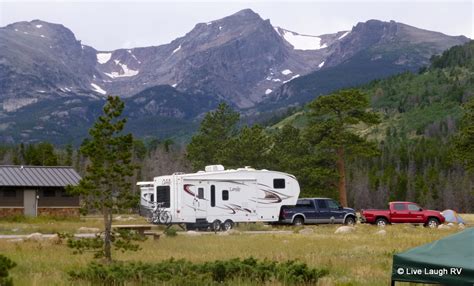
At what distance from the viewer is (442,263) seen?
32.4 feet

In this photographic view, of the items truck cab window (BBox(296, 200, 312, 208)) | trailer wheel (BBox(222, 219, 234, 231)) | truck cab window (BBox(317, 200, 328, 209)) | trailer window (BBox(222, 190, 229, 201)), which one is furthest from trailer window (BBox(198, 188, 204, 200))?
truck cab window (BBox(317, 200, 328, 209))

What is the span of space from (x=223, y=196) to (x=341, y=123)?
1786 centimetres

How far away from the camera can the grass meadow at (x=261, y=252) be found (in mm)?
Answer: 15773

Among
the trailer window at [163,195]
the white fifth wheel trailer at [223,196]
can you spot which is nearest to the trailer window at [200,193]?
the white fifth wheel trailer at [223,196]

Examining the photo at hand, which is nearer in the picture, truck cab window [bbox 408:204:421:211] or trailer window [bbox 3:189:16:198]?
truck cab window [bbox 408:204:421:211]

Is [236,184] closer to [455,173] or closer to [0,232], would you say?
[0,232]

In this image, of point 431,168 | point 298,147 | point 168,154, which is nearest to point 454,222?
point 298,147

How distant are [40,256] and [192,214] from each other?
15675mm

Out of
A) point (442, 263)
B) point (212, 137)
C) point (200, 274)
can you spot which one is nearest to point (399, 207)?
point (200, 274)

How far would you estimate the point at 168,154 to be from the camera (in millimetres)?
130750

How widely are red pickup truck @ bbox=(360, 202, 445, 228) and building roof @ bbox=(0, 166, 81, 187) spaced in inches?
731

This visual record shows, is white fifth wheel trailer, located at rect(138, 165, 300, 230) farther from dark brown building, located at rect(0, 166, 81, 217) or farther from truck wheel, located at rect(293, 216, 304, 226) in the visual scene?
dark brown building, located at rect(0, 166, 81, 217)

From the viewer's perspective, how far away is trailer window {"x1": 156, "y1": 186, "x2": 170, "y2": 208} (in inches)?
1417

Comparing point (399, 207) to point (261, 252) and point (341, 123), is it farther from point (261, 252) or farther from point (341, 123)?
point (261, 252)
